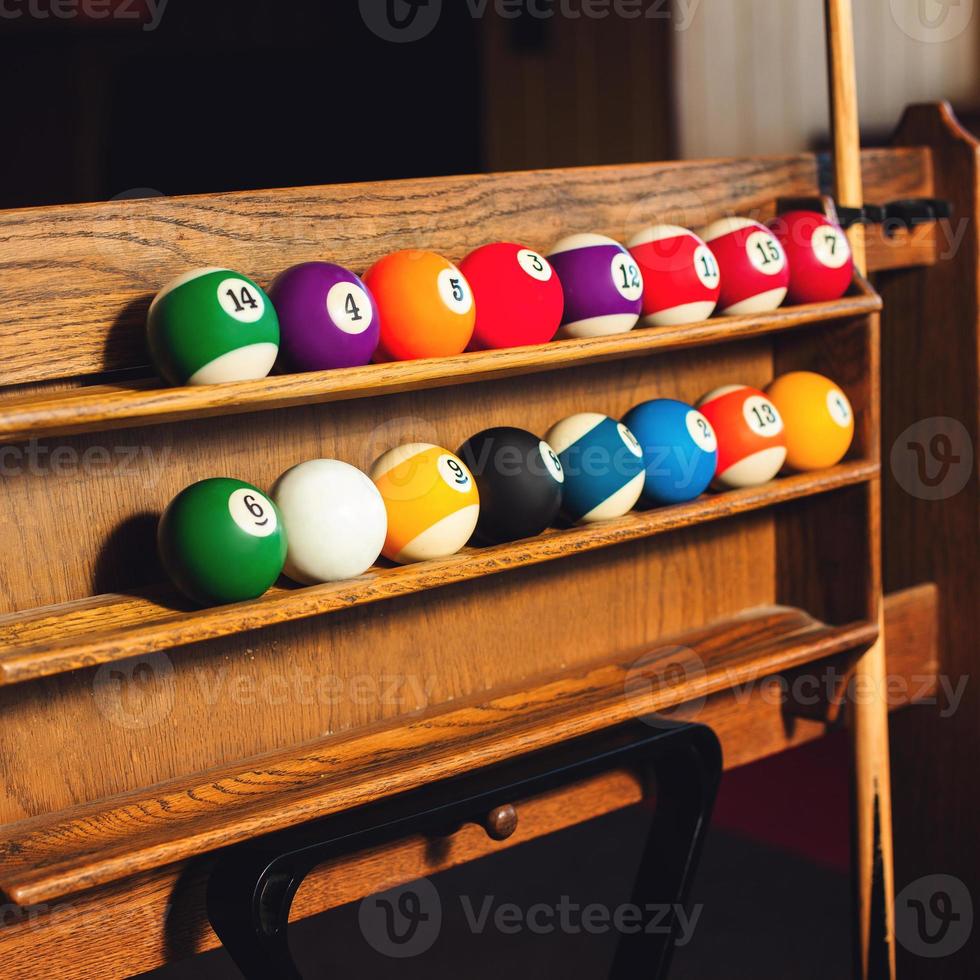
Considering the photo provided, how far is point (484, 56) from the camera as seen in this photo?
236 inches

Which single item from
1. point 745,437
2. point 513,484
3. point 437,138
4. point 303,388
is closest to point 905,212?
point 745,437

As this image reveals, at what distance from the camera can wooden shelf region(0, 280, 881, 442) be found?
5.00 feet

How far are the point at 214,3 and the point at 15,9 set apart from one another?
0.71 meters

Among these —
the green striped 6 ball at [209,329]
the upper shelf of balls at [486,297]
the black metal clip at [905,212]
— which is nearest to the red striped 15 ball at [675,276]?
the upper shelf of balls at [486,297]

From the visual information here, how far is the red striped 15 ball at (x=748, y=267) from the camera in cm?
211

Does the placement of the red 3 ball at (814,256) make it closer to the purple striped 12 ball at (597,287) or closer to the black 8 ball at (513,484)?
the purple striped 12 ball at (597,287)

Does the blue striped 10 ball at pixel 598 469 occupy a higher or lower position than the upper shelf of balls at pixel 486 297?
lower

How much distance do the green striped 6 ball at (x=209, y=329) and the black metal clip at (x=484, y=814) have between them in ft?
2.13

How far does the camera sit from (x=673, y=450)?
206cm

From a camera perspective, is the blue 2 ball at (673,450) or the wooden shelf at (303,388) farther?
the blue 2 ball at (673,450)

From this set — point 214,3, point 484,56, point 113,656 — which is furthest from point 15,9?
point 113,656

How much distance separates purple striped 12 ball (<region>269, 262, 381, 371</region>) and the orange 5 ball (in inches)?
1.9

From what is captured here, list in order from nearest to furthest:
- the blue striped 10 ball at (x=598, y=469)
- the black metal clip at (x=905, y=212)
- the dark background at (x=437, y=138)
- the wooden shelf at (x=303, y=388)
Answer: the wooden shelf at (x=303, y=388), the blue striped 10 ball at (x=598, y=469), the black metal clip at (x=905, y=212), the dark background at (x=437, y=138)

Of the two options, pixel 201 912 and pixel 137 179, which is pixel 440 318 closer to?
pixel 201 912
